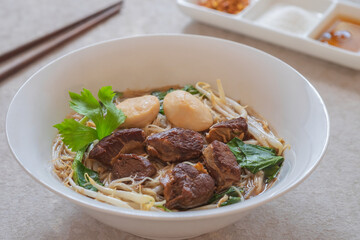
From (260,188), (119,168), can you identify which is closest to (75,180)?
(119,168)

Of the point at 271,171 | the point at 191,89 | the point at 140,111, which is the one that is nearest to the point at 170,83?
the point at 191,89

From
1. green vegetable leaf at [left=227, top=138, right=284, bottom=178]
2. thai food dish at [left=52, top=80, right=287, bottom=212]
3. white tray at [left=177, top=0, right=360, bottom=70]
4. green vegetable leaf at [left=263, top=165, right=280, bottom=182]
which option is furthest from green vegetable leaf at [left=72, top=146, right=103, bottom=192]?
white tray at [left=177, top=0, right=360, bottom=70]

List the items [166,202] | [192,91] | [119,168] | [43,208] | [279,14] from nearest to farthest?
[166,202], [119,168], [43,208], [192,91], [279,14]

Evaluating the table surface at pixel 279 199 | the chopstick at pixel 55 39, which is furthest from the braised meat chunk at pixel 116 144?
the chopstick at pixel 55 39

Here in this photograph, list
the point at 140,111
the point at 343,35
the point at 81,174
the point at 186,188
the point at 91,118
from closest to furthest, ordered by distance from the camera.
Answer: the point at 186,188
the point at 81,174
the point at 91,118
the point at 140,111
the point at 343,35

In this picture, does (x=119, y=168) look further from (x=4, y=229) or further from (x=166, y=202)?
(x=4, y=229)

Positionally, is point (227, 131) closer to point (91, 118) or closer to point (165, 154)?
point (165, 154)

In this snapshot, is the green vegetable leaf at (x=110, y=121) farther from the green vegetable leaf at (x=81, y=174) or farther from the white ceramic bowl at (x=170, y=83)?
the white ceramic bowl at (x=170, y=83)
